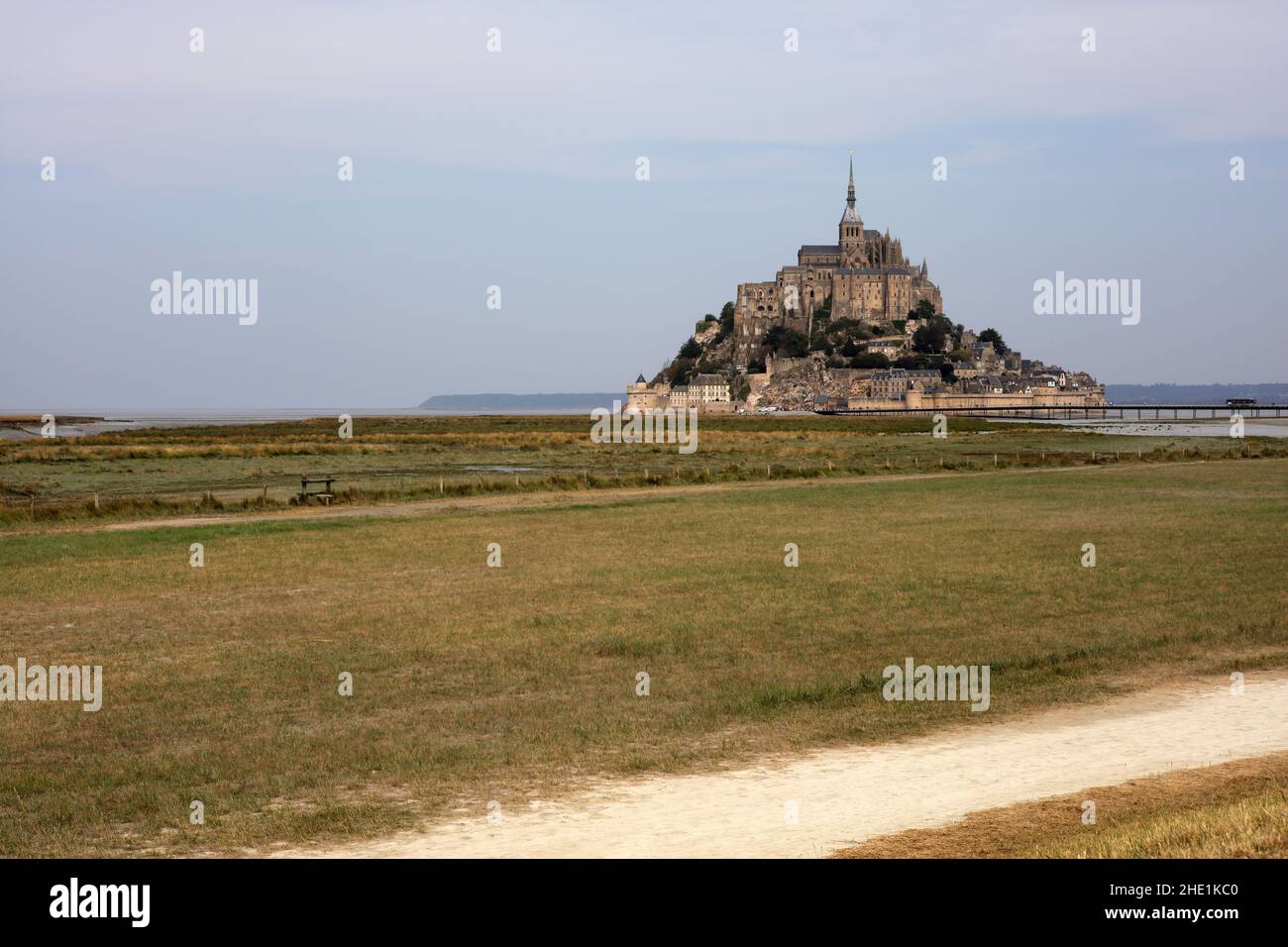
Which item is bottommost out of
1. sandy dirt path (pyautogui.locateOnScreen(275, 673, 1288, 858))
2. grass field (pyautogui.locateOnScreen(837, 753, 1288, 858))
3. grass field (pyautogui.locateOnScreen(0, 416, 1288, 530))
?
sandy dirt path (pyautogui.locateOnScreen(275, 673, 1288, 858))

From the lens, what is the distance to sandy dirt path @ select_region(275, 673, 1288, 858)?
381 inches

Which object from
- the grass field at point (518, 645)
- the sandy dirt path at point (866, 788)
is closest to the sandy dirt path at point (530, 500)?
the grass field at point (518, 645)

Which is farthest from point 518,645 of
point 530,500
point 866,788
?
point 530,500

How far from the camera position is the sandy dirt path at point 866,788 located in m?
9.69

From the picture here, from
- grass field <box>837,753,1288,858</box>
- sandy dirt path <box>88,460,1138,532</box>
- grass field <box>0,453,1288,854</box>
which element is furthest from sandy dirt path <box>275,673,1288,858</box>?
sandy dirt path <box>88,460,1138,532</box>

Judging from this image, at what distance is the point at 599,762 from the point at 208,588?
13.8 meters

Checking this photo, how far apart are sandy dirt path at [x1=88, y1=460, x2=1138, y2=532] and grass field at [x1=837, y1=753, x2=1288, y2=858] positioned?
98.0 feet

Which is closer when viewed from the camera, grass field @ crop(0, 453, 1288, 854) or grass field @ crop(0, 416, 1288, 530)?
grass field @ crop(0, 453, 1288, 854)

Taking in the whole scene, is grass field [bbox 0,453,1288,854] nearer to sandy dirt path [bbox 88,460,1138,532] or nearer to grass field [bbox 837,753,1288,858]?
grass field [bbox 837,753,1288,858]

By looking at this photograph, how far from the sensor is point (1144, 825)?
367 inches

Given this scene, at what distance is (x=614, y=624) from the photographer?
19.8m

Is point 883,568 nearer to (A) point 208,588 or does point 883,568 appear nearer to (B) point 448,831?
(A) point 208,588

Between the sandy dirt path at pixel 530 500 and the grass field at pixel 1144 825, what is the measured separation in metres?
29.9
